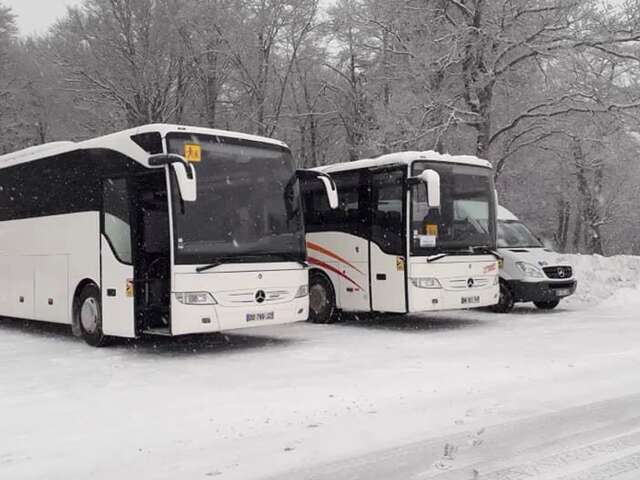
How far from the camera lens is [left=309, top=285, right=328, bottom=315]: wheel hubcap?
1477cm

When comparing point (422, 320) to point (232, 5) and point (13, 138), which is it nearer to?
point (232, 5)

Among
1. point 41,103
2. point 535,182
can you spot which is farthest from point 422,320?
point 41,103

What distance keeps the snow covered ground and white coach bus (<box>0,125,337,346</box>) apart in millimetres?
631

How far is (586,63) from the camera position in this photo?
841 inches

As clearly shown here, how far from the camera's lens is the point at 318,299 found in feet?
49.0

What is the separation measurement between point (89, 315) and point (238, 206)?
3.06m

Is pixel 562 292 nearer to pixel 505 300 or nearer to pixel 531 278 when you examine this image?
pixel 531 278

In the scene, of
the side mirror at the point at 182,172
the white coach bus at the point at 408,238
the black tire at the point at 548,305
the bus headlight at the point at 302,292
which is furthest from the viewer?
the black tire at the point at 548,305

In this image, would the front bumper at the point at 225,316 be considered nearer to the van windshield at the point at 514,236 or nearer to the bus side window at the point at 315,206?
the bus side window at the point at 315,206

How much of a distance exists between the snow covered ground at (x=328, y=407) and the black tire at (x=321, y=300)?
189cm

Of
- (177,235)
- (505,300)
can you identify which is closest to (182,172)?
(177,235)

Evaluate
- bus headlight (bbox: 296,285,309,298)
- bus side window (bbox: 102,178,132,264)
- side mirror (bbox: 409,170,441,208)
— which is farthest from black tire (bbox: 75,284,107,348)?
side mirror (bbox: 409,170,441,208)

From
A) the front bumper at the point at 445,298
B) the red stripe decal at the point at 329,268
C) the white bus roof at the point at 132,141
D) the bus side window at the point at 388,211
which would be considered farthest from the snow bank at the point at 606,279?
the white bus roof at the point at 132,141

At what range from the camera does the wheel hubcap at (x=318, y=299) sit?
48.4 feet
